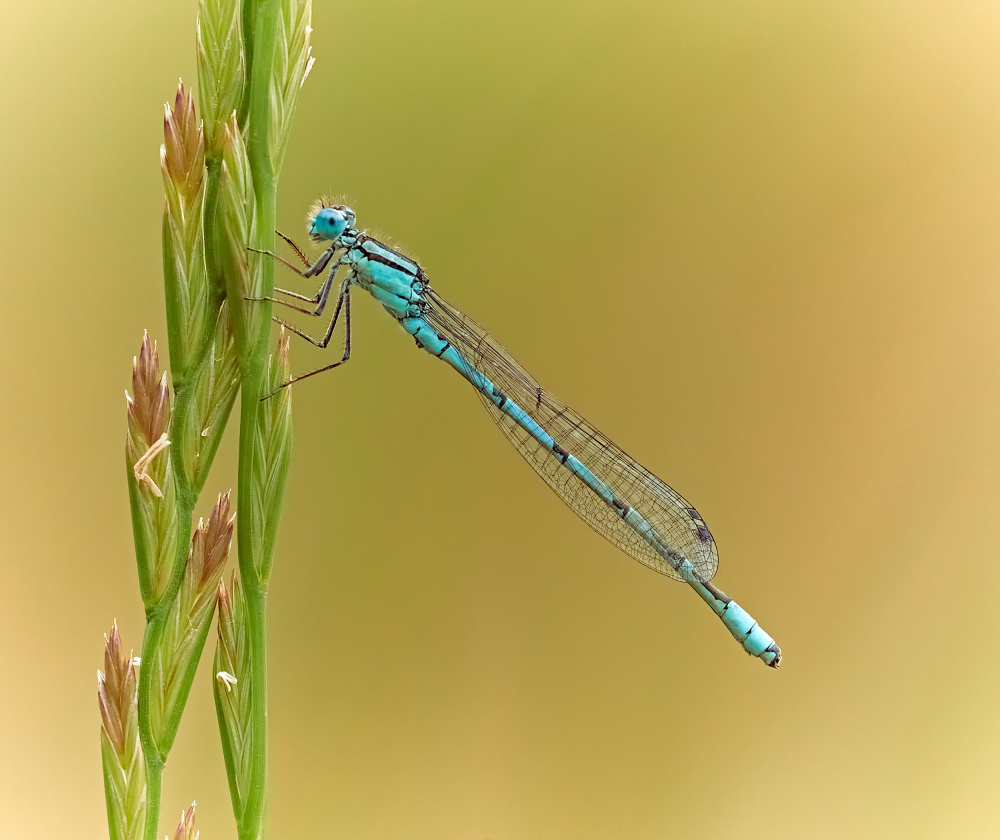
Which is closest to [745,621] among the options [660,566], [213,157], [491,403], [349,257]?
[660,566]

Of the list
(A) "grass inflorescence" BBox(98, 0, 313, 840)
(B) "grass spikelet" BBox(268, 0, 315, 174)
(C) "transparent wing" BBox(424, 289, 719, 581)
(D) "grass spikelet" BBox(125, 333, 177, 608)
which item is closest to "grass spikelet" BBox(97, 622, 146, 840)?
(A) "grass inflorescence" BBox(98, 0, 313, 840)

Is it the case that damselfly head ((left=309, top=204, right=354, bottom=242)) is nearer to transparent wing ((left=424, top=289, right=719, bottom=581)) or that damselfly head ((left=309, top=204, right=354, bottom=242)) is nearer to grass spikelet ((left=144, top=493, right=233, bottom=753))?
transparent wing ((left=424, top=289, right=719, bottom=581))

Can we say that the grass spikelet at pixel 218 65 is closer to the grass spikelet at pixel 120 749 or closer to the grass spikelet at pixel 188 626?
the grass spikelet at pixel 188 626

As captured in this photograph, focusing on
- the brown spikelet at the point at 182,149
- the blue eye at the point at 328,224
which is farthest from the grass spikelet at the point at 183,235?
the blue eye at the point at 328,224

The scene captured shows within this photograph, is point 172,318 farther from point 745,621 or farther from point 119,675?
point 745,621

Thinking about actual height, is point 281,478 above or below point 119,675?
above

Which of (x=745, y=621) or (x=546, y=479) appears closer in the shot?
(x=745, y=621)
